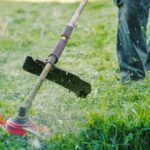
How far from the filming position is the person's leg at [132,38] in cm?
614

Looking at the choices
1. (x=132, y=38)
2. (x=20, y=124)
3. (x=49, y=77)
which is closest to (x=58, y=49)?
(x=49, y=77)

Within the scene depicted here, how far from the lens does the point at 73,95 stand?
6.13 metres

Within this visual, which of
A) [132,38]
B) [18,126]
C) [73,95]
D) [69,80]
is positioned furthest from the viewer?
[132,38]

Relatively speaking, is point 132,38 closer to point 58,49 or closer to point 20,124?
point 58,49

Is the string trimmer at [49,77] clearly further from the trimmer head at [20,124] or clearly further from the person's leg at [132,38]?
the person's leg at [132,38]

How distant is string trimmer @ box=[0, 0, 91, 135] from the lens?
4.95m

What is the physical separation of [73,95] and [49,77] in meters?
0.72

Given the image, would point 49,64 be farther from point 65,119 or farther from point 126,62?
point 126,62

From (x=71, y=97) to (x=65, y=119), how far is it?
66cm

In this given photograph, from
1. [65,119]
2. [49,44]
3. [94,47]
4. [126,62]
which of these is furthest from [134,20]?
[49,44]

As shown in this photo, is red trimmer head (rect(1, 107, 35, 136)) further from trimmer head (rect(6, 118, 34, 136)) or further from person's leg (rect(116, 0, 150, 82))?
person's leg (rect(116, 0, 150, 82))

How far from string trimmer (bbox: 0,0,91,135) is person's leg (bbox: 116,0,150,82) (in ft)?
2.20

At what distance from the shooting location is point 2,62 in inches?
320

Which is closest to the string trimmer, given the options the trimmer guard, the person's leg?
the trimmer guard
